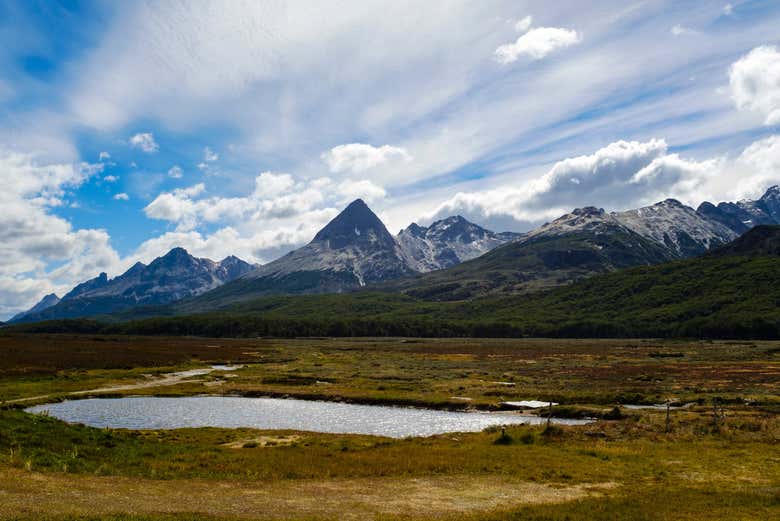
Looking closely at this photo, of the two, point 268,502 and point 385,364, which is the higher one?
point 268,502

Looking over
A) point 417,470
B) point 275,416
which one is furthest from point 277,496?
point 275,416

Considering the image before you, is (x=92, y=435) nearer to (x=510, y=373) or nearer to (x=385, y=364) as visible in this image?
(x=510, y=373)

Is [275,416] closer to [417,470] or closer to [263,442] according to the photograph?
[263,442]

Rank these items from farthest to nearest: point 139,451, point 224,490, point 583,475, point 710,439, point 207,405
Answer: point 207,405 < point 710,439 < point 139,451 < point 583,475 < point 224,490

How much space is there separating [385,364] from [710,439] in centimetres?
9410

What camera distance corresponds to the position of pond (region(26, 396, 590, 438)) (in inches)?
2272

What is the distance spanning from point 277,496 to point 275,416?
40.2 m

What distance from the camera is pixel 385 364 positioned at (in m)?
132

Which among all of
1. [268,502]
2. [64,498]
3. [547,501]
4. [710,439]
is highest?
[64,498]

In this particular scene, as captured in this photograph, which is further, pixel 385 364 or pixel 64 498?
pixel 385 364

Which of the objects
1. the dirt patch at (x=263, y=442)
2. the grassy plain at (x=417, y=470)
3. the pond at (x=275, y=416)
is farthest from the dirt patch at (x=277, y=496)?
the pond at (x=275, y=416)

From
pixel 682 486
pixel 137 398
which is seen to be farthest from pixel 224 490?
pixel 137 398

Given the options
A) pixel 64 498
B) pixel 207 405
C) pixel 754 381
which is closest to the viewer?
pixel 64 498

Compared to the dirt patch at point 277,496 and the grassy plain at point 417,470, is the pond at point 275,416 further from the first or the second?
the dirt patch at point 277,496
